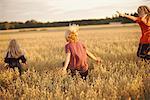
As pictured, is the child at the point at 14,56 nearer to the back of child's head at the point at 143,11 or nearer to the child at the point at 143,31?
the child at the point at 143,31

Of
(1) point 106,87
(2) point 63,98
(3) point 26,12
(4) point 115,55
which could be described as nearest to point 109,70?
(4) point 115,55

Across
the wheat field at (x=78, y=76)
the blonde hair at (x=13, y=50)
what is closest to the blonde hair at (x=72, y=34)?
the wheat field at (x=78, y=76)

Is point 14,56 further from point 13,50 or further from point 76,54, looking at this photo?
point 76,54

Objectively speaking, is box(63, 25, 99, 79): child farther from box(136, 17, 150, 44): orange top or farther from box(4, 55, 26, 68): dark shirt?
box(4, 55, 26, 68): dark shirt

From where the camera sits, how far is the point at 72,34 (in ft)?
13.0

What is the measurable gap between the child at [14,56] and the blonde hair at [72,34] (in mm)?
639

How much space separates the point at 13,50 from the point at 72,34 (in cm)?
78

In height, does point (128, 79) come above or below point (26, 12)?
below

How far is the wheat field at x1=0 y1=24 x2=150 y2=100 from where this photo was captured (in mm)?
3393

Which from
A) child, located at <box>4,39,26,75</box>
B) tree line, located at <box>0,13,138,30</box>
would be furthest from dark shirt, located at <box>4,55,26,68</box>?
tree line, located at <box>0,13,138,30</box>

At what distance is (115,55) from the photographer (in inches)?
166

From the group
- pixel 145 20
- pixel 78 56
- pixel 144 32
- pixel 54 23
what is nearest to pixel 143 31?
pixel 144 32

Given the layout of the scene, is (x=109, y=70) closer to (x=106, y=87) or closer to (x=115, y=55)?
(x=115, y=55)

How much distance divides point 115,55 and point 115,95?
3.47 feet
